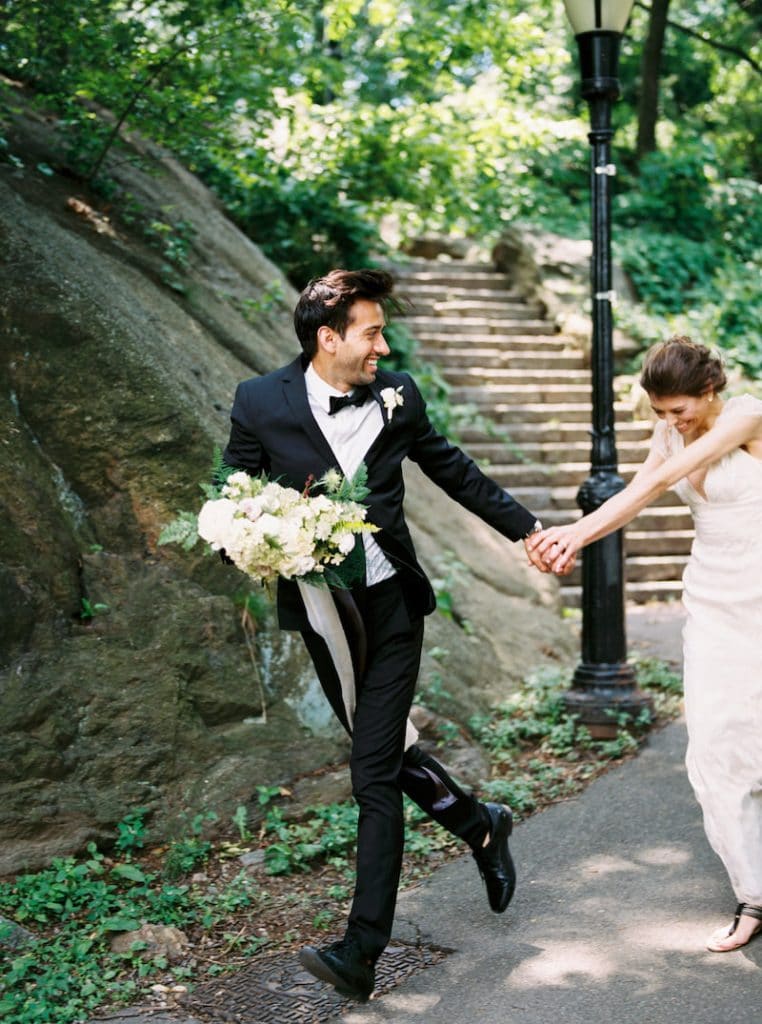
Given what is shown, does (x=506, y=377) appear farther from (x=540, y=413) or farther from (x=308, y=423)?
(x=308, y=423)

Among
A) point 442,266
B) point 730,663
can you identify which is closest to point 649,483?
point 730,663

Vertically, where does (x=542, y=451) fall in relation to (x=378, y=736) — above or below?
above

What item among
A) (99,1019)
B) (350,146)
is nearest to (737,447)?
(99,1019)

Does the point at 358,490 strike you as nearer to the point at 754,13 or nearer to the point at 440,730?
the point at 440,730

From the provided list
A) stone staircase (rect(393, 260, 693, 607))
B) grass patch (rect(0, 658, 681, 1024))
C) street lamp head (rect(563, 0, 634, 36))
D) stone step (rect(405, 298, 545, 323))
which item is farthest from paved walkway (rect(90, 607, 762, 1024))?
stone step (rect(405, 298, 545, 323))

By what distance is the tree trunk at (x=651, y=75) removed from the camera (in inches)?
667

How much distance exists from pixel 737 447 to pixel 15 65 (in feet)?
16.8

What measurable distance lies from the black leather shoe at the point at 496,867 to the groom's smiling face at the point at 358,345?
67.6 inches

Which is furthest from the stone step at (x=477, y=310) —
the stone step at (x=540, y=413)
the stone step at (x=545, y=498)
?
the stone step at (x=545, y=498)

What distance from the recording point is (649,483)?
443 centimetres

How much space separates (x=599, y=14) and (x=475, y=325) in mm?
7346

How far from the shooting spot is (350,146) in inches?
424

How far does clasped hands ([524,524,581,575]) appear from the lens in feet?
15.3

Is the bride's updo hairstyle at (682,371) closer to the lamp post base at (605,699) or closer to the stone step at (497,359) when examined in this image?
the lamp post base at (605,699)
